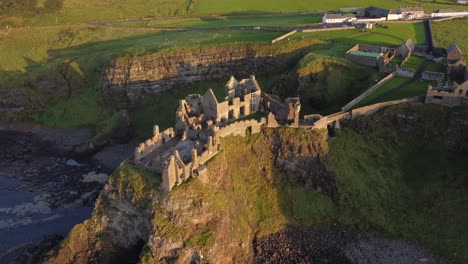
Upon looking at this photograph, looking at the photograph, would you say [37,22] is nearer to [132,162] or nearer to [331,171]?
[132,162]

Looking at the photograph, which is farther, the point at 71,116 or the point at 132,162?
the point at 71,116

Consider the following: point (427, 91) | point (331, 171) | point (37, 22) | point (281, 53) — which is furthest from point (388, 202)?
point (37, 22)

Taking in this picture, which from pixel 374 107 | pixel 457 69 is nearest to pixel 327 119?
pixel 374 107

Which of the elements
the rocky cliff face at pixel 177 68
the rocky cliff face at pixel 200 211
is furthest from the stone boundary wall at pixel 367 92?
the rocky cliff face at pixel 177 68

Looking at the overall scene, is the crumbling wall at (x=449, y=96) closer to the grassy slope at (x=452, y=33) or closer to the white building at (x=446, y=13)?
the grassy slope at (x=452, y=33)

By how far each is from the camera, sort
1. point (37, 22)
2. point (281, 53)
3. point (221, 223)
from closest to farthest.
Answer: point (221, 223) → point (281, 53) → point (37, 22)

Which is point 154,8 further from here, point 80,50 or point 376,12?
point 376,12
